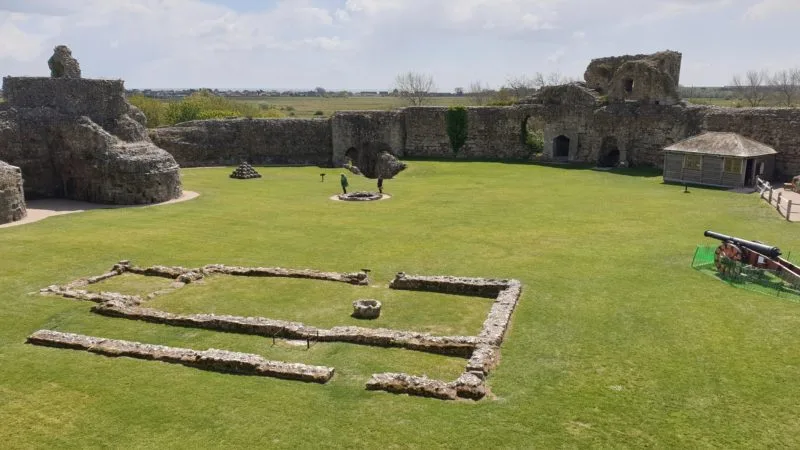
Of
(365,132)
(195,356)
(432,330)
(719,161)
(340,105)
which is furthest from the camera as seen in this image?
(340,105)

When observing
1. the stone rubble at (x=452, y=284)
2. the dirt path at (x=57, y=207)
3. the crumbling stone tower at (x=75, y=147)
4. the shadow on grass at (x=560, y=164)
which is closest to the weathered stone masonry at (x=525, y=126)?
A: the shadow on grass at (x=560, y=164)

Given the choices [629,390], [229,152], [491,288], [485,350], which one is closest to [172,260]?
[491,288]

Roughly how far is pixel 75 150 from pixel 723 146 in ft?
97.2

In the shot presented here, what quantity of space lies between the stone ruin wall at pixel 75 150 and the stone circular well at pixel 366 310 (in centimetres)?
1628

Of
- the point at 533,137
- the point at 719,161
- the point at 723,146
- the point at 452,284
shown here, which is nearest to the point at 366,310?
the point at 452,284

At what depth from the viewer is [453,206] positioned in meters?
24.6

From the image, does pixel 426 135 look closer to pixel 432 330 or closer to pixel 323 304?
pixel 323 304

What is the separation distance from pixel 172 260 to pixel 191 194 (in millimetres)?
11394

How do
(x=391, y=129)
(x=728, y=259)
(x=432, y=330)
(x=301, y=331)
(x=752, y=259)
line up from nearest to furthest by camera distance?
1. (x=301, y=331)
2. (x=432, y=330)
3. (x=752, y=259)
4. (x=728, y=259)
5. (x=391, y=129)

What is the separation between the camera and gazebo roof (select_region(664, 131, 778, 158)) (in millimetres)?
27816

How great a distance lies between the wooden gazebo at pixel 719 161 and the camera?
27.8m

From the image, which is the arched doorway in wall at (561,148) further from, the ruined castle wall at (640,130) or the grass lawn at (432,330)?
the grass lawn at (432,330)

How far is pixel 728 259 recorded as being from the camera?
14711 mm

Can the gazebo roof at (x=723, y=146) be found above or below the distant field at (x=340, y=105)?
below
